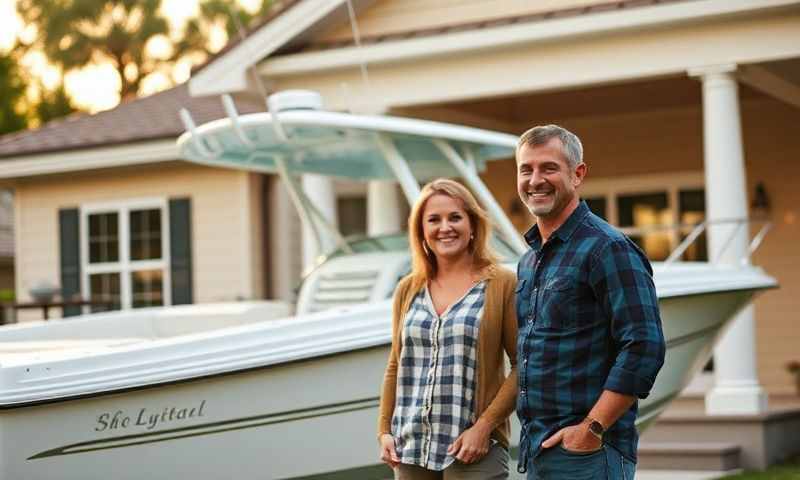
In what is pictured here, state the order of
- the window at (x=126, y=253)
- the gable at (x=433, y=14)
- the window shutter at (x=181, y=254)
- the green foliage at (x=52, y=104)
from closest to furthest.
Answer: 1. the gable at (x=433, y=14)
2. the window shutter at (x=181, y=254)
3. the window at (x=126, y=253)
4. the green foliage at (x=52, y=104)

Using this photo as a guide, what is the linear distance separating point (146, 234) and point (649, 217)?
558 cm

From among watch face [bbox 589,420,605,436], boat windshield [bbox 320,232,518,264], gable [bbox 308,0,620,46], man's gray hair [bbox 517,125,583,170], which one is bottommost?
watch face [bbox 589,420,605,436]

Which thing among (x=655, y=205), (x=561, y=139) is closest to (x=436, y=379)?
(x=561, y=139)

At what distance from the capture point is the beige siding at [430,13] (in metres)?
9.99

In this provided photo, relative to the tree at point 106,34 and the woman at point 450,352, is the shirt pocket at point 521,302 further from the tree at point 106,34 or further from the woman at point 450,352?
the tree at point 106,34

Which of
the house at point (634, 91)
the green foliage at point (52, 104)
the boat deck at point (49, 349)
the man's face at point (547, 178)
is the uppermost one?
the green foliage at point (52, 104)

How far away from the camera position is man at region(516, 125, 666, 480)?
3451mm

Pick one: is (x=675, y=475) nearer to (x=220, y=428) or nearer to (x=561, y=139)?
(x=220, y=428)

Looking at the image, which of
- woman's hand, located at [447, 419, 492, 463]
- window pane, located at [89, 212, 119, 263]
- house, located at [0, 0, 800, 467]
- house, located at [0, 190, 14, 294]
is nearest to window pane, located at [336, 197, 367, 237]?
house, located at [0, 0, 800, 467]

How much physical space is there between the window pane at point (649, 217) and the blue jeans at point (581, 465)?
8917 millimetres

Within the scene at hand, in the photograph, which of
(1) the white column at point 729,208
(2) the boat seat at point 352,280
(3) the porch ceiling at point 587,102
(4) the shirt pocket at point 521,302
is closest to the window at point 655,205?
(3) the porch ceiling at point 587,102

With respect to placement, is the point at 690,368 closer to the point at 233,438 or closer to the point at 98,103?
the point at 233,438

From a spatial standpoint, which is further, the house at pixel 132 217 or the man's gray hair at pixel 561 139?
the house at pixel 132 217

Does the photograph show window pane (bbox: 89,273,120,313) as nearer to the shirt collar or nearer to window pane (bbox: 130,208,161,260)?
window pane (bbox: 130,208,161,260)
